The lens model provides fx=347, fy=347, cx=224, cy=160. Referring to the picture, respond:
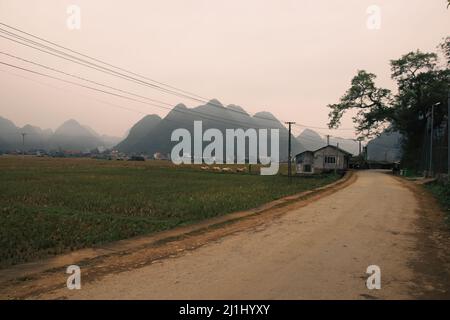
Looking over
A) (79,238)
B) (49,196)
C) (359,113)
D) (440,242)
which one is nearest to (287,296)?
(440,242)

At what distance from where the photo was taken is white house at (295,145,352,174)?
213 feet

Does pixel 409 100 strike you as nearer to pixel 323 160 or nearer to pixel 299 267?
pixel 323 160

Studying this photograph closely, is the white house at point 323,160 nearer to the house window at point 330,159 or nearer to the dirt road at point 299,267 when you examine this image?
the house window at point 330,159

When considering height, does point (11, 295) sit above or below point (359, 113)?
below

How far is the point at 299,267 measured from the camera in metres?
6.64

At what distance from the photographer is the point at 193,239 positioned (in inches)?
378

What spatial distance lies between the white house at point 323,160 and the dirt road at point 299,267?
54972 mm

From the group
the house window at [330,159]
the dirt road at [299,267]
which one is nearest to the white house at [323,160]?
the house window at [330,159]

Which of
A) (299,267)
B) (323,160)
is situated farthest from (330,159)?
(299,267)

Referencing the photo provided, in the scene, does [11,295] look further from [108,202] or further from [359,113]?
[359,113]

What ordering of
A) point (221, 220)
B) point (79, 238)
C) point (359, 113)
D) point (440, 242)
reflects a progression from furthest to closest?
point (359, 113)
point (221, 220)
point (79, 238)
point (440, 242)

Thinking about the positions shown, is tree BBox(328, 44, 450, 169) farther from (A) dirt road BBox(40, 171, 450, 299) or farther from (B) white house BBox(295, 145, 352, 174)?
(A) dirt road BBox(40, 171, 450, 299)

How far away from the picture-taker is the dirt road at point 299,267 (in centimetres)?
537
